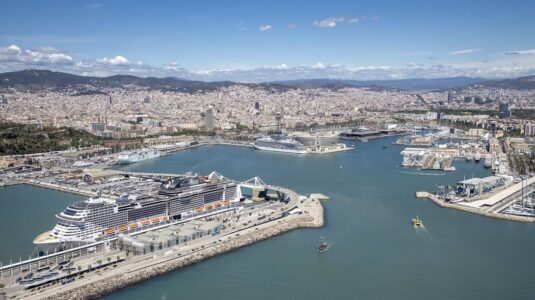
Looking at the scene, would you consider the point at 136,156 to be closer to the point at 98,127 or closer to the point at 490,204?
the point at 98,127

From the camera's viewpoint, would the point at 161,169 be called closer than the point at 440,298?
No

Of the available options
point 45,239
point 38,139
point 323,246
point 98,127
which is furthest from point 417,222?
point 98,127

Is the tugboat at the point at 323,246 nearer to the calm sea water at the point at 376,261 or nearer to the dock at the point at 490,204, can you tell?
the calm sea water at the point at 376,261

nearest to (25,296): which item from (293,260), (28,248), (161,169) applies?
(28,248)

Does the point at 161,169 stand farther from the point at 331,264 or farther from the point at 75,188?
the point at 331,264

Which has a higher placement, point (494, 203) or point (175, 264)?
point (494, 203)
